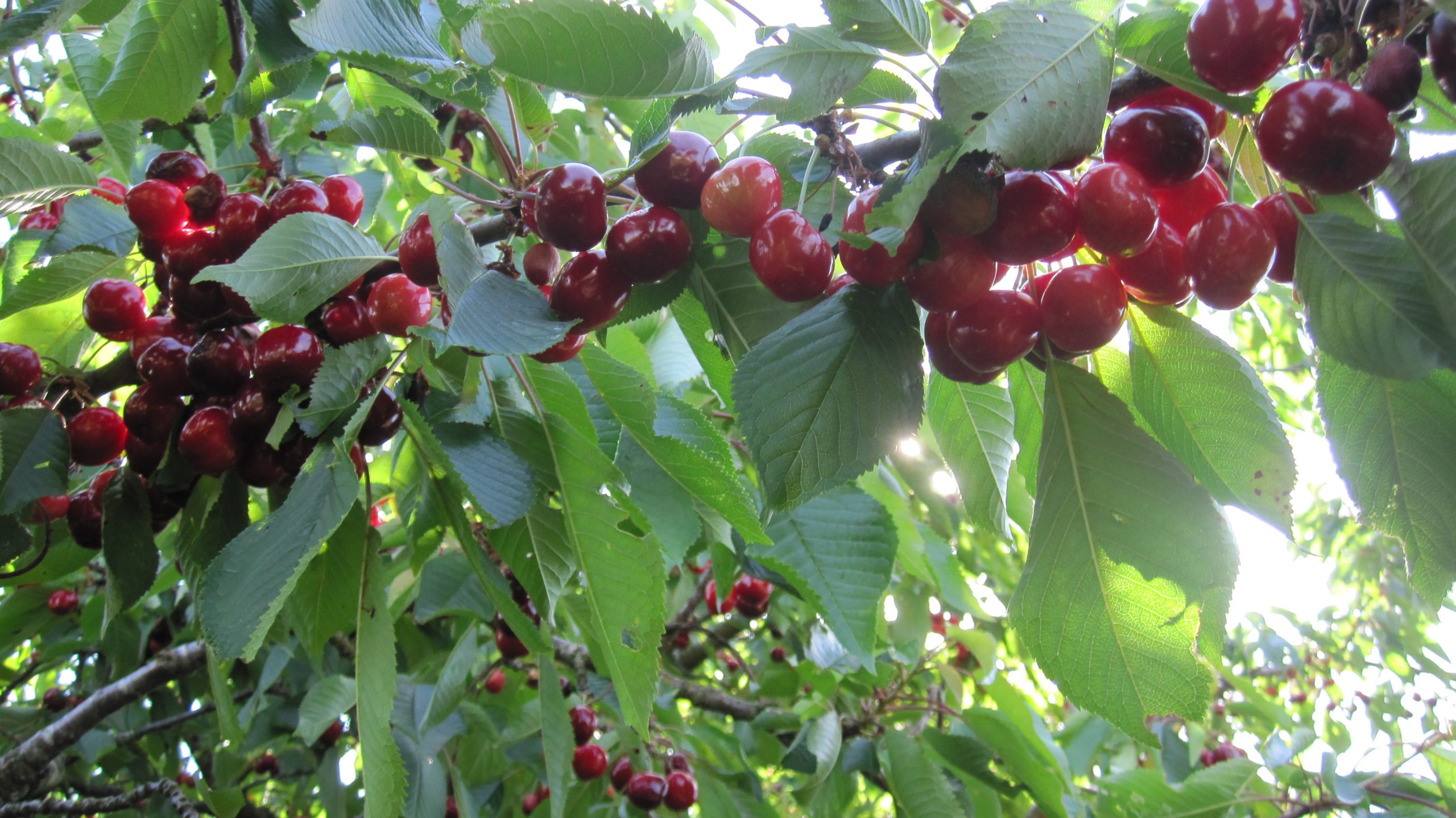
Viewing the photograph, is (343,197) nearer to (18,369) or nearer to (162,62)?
(162,62)

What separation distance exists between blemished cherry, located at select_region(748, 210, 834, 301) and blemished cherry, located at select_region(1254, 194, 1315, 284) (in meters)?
0.36

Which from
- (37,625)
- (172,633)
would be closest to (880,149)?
(37,625)

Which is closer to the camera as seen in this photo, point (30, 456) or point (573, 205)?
point (573, 205)

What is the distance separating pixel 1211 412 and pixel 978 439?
0.27 meters

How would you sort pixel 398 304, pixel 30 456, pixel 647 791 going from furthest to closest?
pixel 647 791, pixel 30 456, pixel 398 304

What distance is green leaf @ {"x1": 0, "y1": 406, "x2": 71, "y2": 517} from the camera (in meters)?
1.08

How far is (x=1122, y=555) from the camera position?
745mm

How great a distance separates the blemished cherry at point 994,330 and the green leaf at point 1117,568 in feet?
0.23

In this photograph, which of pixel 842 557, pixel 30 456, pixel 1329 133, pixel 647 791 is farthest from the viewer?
pixel 647 791

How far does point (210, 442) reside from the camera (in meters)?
1.04

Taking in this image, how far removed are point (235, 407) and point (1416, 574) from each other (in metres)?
1.25

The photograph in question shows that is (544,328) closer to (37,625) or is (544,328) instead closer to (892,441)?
(892,441)

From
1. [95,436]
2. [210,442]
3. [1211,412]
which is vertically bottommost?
[95,436]

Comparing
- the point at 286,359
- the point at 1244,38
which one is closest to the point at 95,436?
the point at 286,359
